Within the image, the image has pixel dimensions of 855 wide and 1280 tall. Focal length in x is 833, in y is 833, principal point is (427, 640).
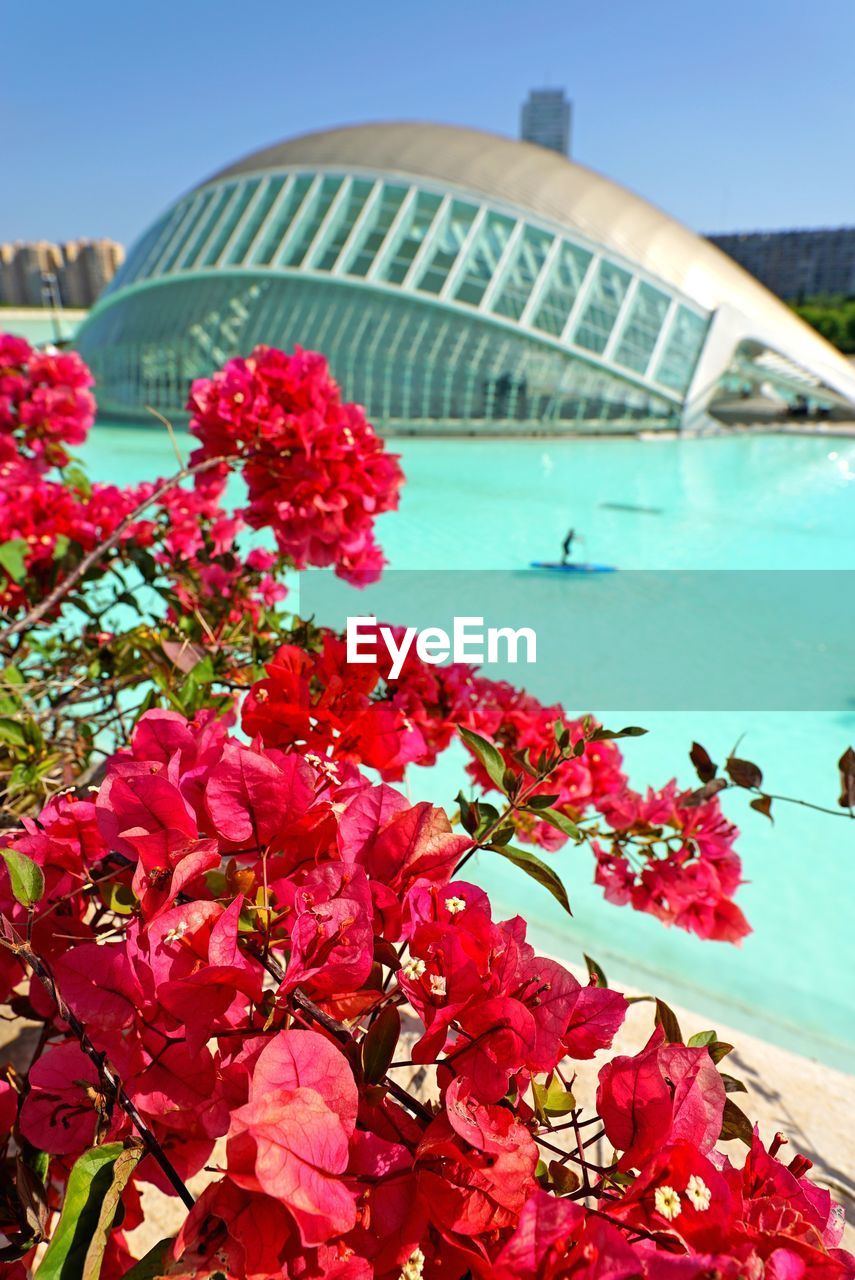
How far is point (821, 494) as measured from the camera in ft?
31.5

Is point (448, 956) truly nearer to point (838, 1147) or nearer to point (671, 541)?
point (838, 1147)

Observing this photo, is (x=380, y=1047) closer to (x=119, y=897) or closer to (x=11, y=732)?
(x=119, y=897)

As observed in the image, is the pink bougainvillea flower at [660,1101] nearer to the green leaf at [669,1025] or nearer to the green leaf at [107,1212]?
the green leaf at [669,1025]

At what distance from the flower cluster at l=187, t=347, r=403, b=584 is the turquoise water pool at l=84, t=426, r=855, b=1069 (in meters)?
1.37

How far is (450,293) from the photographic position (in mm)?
12000

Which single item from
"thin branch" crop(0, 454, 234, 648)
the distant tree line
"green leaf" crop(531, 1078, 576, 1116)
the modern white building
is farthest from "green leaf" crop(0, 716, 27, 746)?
the distant tree line

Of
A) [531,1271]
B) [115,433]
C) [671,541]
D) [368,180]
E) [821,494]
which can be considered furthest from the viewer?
[115,433]

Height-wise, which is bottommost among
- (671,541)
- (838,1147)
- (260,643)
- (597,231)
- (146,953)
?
(671,541)

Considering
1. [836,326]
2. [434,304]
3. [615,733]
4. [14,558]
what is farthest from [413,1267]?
[836,326]

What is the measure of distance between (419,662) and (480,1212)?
62 cm

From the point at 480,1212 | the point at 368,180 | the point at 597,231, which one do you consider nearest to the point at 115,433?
the point at 368,180

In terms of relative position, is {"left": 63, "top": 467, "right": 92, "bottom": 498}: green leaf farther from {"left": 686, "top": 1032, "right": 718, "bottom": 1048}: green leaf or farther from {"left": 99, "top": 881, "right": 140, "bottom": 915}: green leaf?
{"left": 686, "top": 1032, "right": 718, "bottom": 1048}: green leaf

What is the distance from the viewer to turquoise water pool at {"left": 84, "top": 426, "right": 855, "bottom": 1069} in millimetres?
2291

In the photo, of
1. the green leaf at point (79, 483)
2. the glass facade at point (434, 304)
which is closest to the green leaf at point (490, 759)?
the green leaf at point (79, 483)
